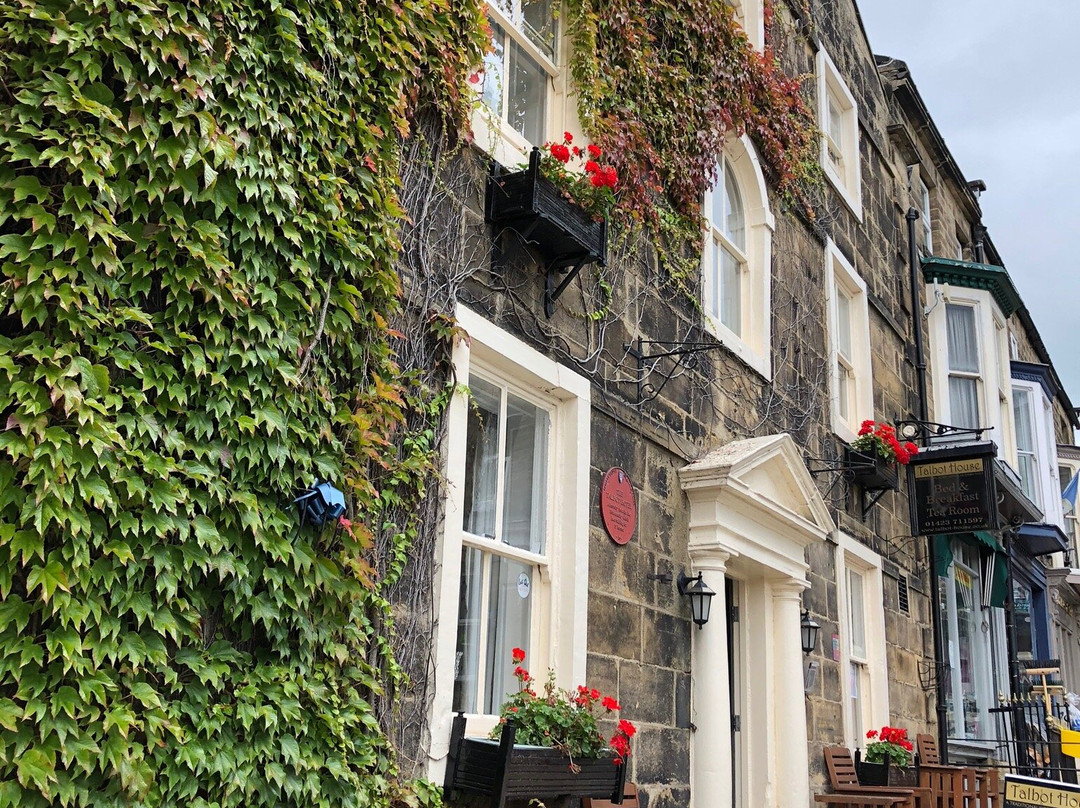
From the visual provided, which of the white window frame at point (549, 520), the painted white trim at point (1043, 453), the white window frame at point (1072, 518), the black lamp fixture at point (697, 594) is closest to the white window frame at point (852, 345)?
the black lamp fixture at point (697, 594)

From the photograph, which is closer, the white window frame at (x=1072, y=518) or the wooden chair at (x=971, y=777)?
the wooden chair at (x=971, y=777)

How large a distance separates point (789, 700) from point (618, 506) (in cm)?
272

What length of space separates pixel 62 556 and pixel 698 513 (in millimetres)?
4611

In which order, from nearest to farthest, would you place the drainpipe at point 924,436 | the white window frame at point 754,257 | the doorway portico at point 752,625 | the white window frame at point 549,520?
the white window frame at point 549,520
the doorway portico at point 752,625
the white window frame at point 754,257
the drainpipe at point 924,436

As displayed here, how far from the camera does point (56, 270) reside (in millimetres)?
3416

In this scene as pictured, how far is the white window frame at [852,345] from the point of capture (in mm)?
10734

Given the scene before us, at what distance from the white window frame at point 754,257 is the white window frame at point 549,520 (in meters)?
2.89

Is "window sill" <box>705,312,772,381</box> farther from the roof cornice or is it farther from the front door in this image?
the roof cornice

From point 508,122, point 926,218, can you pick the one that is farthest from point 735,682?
point 926,218

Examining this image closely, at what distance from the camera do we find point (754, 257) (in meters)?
9.22

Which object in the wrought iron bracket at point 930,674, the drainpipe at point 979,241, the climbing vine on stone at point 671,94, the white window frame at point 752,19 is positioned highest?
the drainpipe at point 979,241

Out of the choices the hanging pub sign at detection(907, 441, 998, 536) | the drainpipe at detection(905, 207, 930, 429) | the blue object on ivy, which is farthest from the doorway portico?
the drainpipe at detection(905, 207, 930, 429)

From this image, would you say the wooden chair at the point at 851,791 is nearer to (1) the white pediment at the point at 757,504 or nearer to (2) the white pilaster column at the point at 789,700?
(2) the white pilaster column at the point at 789,700

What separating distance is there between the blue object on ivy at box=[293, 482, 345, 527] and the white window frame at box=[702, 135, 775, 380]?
508 centimetres
